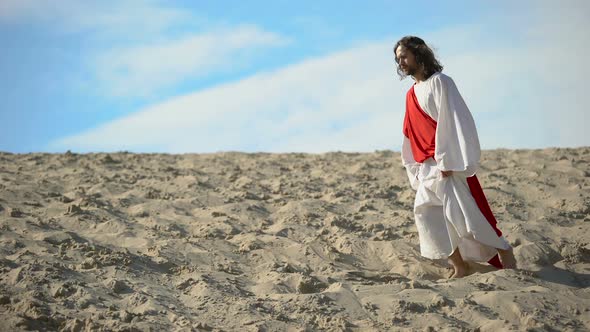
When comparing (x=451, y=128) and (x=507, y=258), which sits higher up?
(x=451, y=128)

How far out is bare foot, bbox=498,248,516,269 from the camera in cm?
502

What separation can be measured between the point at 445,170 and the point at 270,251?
5.06 feet

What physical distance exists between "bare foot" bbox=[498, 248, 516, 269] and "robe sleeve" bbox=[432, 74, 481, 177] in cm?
61

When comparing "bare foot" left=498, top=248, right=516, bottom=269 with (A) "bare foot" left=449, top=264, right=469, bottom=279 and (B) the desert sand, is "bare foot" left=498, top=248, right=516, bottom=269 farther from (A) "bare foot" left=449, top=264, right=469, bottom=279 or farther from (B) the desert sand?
(A) "bare foot" left=449, top=264, right=469, bottom=279

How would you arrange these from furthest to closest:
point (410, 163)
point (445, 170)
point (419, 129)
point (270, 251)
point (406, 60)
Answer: point (270, 251) < point (410, 163) < point (419, 129) < point (406, 60) < point (445, 170)

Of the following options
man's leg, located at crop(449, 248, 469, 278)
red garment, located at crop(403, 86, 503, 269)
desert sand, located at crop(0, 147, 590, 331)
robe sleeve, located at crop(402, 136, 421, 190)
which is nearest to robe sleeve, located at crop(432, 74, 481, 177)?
red garment, located at crop(403, 86, 503, 269)

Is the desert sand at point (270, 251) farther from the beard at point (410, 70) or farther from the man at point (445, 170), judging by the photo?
the beard at point (410, 70)

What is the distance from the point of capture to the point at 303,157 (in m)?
10.1

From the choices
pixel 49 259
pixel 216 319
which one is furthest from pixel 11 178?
pixel 216 319

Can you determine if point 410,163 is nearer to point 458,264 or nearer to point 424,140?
point 424,140

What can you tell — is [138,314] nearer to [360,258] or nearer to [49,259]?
[49,259]

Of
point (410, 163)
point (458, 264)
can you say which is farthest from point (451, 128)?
A: point (458, 264)

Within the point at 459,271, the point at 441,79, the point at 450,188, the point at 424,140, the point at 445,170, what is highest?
the point at 441,79

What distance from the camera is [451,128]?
16.1 ft
